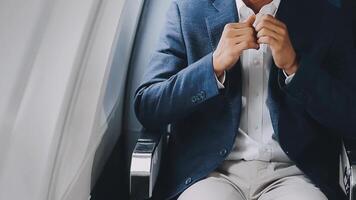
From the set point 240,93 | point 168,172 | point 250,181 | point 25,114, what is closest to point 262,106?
point 240,93

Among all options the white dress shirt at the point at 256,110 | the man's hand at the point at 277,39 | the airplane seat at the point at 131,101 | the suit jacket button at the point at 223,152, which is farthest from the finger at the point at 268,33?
the airplane seat at the point at 131,101

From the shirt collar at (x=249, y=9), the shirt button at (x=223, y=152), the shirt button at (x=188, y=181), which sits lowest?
the shirt button at (x=188, y=181)

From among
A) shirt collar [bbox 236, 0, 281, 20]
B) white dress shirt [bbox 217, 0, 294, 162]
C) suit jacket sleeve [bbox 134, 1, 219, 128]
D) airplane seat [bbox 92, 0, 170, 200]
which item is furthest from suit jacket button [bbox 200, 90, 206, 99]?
airplane seat [bbox 92, 0, 170, 200]

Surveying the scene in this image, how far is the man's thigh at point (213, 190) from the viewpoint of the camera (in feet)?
4.09

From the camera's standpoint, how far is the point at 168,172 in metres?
1.40

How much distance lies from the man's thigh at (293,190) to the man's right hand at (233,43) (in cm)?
29

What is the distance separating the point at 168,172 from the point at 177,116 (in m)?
0.17

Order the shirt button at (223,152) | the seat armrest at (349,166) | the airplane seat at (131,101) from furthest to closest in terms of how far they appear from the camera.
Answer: the airplane seat at (131,101) → the shirt button at (223,152) → the seat armrest at (349,166)

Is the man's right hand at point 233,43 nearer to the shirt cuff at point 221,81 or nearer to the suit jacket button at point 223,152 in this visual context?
the shirt cuff at point 221,81

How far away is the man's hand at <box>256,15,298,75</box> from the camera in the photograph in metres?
1.22

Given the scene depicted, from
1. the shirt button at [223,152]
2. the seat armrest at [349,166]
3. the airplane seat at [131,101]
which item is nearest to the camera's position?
the seat armrest at [349,166]

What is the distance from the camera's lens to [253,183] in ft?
4.28

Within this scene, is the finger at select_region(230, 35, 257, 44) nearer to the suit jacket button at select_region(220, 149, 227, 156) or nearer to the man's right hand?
the man's right hand

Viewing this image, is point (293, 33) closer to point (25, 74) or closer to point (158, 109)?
point (158, 109)
